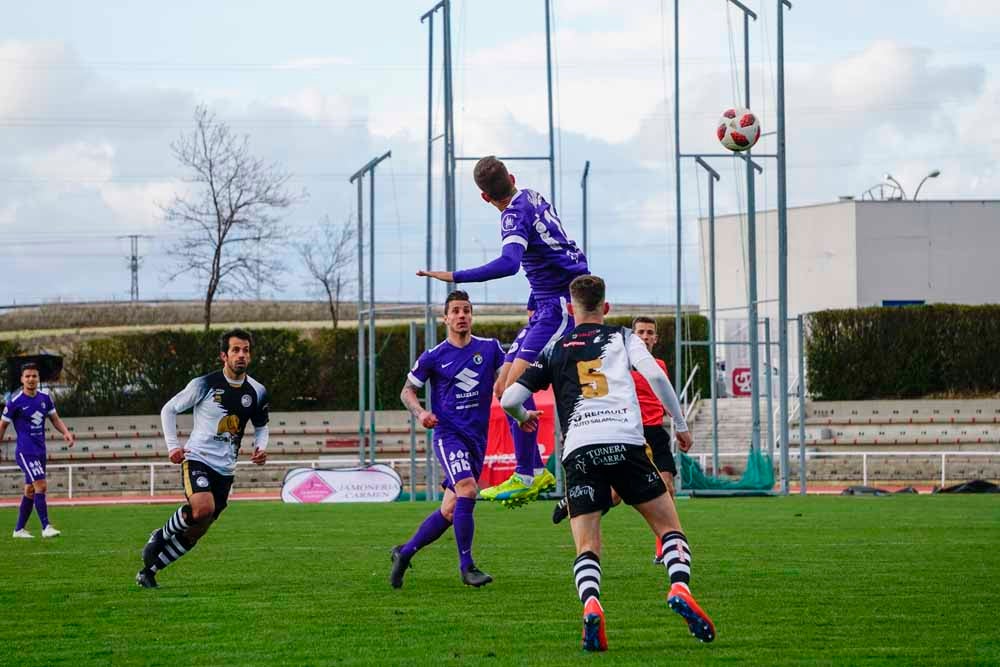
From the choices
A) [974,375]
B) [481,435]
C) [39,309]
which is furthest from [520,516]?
[39,309]

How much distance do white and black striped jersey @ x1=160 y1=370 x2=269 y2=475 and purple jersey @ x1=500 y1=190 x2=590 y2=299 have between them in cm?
269

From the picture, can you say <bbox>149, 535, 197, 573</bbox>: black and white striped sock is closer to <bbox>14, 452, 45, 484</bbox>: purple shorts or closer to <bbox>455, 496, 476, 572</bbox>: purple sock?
<bbox>455, 496, 476, 572</bbox>: purple sock

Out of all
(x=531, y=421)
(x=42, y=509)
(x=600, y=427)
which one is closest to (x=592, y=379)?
(x=600, y=427)

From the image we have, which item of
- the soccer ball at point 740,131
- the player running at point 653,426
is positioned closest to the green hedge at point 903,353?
the soccer ball at point 740,131

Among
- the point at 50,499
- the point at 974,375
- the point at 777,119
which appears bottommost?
the point at 50,499

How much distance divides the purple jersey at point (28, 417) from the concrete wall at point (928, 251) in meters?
34.2

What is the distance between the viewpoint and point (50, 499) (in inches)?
1268

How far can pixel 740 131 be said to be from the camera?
67.8ft

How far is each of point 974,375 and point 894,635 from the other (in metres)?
35.1

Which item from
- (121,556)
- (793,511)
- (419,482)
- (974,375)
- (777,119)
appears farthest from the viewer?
(974,375)

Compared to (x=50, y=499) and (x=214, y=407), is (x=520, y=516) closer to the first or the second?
(x=214, y=407)

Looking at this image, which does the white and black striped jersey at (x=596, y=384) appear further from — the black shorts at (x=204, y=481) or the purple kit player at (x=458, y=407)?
the black shorts at (x=204, y=481)

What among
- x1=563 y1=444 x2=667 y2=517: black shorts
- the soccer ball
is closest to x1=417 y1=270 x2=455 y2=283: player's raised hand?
x1=563 y1=444 x2=667 y2=517: black shorts

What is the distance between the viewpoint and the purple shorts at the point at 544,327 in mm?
9430
